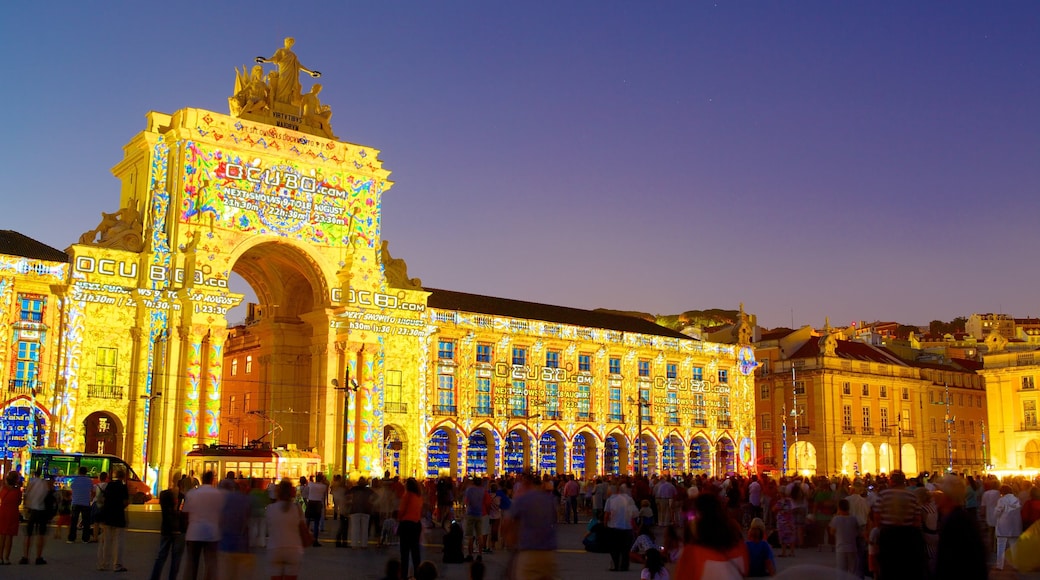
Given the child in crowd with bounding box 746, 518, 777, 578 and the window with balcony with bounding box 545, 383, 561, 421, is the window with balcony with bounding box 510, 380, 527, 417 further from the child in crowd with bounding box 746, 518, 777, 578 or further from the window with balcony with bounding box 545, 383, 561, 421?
the child in crowd with bounding box 746, 518, 777, 578

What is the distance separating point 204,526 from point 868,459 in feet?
232

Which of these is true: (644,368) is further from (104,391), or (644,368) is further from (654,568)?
(654,568)

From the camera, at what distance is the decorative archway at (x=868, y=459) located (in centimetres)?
7762

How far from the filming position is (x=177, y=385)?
47156mm

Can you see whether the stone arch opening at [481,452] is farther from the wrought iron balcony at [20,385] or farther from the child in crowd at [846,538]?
the child in crowd at [846,538]

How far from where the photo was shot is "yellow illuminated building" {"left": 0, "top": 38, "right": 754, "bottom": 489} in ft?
152

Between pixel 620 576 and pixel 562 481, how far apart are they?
969 inches

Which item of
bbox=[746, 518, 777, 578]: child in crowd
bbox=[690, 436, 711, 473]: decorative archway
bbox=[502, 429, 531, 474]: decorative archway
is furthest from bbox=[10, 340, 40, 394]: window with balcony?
bbox=[690, 436, 711, 473]: decorative archway

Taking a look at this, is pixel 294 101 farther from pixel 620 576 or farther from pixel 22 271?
pixel 620 576

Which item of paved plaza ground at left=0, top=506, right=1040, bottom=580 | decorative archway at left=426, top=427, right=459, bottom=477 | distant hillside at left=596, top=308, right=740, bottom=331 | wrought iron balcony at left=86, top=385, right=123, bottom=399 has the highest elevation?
distant hillside at left=596, top=308, right=740, bottom=331

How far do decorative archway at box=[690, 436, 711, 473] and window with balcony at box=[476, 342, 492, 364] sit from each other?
16552 mm

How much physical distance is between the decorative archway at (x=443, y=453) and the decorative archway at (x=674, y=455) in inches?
626

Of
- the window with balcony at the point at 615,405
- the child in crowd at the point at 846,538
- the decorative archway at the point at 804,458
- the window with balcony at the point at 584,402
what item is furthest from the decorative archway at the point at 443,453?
the child in crowd at the point at 846,538

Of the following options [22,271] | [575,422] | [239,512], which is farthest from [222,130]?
[239,512]
